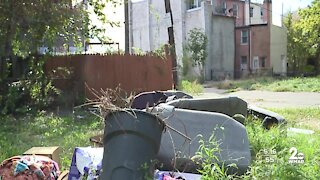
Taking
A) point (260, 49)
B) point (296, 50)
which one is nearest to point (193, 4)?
point (260, 49)

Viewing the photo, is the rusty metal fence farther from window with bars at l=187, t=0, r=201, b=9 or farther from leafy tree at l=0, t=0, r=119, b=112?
window with bars at l=187, t=0, r=201, b=9

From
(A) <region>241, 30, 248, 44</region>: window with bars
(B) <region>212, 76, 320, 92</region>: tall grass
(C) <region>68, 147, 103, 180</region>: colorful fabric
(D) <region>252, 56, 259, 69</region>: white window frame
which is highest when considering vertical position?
(A) <region>241, 30, 248, 44</region>: window with bars

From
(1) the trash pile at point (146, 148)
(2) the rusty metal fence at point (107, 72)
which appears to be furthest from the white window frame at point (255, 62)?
(1) the trash pile at point (146, 148)

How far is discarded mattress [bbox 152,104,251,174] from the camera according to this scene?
372 cm

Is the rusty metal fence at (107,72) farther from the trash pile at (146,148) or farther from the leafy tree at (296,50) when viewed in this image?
the leafy tree at (296,50)

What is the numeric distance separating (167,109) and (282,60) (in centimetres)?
3630

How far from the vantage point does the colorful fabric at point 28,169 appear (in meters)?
3.57

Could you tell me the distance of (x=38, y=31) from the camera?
12016mm

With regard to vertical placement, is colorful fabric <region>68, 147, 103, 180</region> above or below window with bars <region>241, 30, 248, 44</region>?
below

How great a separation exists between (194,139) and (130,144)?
3.34ft

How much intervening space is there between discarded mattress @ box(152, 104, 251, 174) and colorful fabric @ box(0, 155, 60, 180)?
99 centimetres

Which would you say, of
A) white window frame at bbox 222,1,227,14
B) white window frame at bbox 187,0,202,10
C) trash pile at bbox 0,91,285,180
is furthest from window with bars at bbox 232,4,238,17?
trash pile at bbox 0,91,285,180

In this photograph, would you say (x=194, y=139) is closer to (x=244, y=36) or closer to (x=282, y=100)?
(x=282, y=100)

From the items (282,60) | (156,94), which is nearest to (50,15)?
(156,94)
